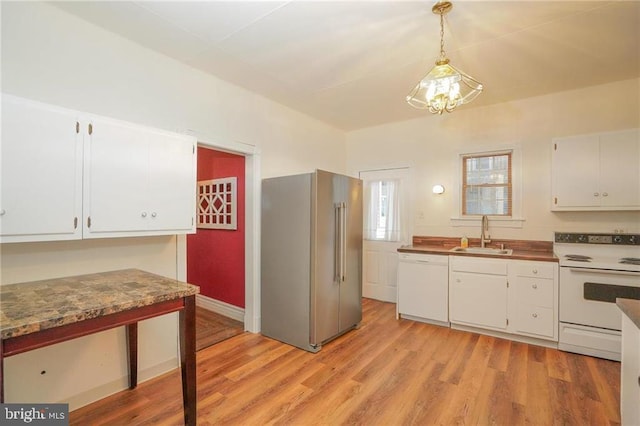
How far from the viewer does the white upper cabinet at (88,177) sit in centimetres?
157

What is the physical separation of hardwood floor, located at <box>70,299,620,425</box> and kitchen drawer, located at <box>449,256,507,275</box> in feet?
2.41

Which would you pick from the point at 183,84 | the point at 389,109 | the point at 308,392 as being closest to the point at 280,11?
the point at 183,84

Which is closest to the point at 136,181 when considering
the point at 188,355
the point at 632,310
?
the point at 188,355

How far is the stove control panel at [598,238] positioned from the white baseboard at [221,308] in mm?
3805

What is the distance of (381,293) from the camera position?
456cm

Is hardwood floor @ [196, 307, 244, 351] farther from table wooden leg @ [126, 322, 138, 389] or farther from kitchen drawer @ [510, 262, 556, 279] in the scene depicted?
kitchen drawer @ [510, 262, 556, 279]

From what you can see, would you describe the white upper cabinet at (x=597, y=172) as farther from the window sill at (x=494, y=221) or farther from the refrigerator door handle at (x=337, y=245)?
the refrigerator door handle at (x=337, y=245)

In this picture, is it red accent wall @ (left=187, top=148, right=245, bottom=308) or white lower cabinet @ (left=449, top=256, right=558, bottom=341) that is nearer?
white lower cabinet @ (left=449, top=256, right=558, bottom=341)

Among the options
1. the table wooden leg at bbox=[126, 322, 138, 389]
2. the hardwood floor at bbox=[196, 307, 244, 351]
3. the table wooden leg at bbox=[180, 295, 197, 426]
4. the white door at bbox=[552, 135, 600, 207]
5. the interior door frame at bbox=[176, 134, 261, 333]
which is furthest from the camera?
the interior door frame at bbox=[176, 134, 261, 333]

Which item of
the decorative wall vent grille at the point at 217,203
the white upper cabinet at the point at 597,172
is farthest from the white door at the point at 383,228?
the decorative wall vent grille at the point at 217,203

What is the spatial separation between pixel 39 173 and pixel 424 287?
11.9ft

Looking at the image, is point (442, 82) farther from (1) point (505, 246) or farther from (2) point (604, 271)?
(1) point (505, 246)

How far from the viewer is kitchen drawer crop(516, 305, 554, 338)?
114 inches

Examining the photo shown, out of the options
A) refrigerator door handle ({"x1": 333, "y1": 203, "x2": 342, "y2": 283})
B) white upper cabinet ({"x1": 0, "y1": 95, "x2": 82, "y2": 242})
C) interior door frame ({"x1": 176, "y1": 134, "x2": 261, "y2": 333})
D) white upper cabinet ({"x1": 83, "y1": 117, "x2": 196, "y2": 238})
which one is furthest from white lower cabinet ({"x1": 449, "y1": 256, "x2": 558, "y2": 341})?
white upper cabinet ({"x1": 0, "y1": 95, "x2": 82, "y2": 242})
